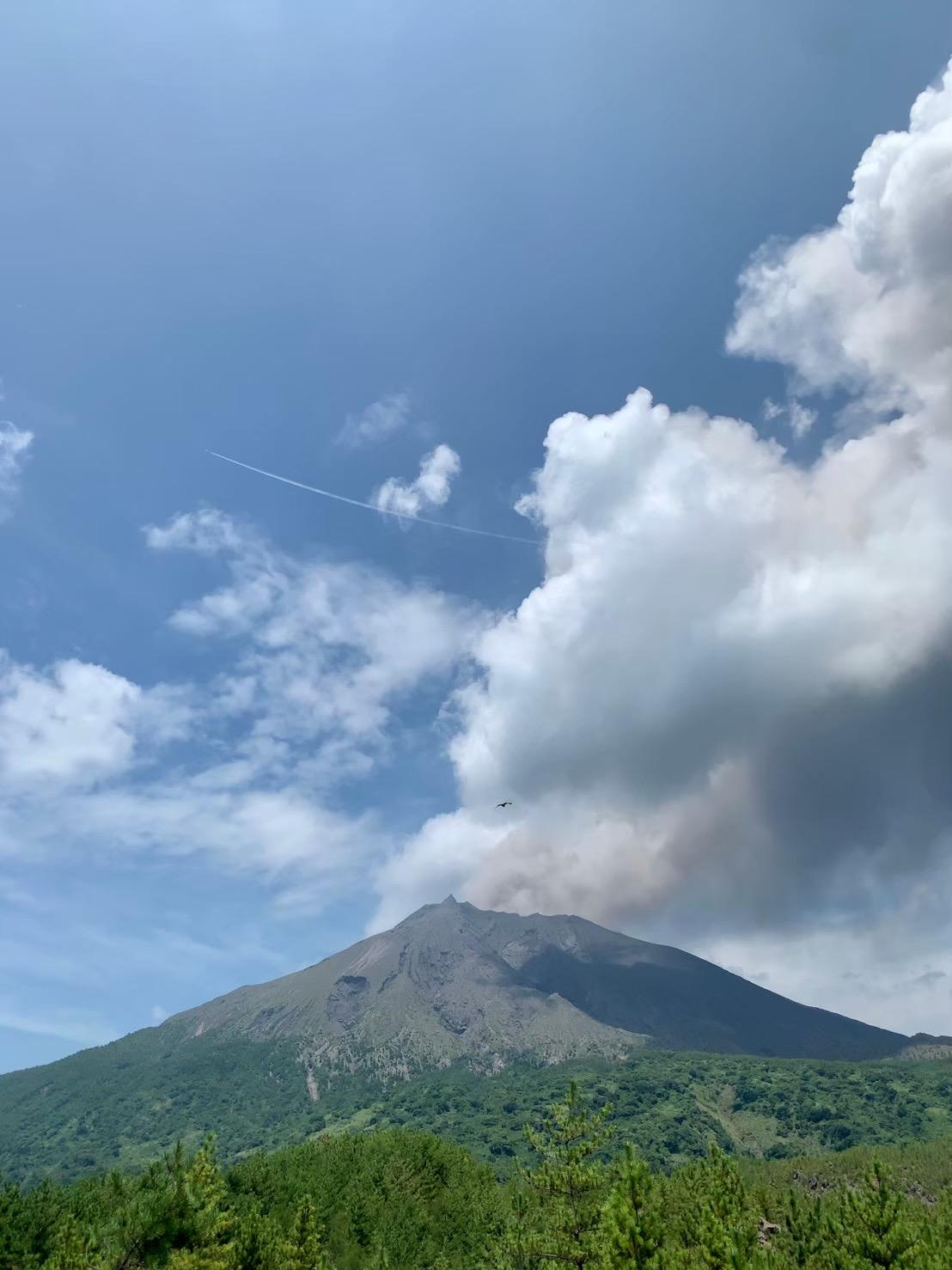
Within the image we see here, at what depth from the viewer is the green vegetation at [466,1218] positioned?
145 feet

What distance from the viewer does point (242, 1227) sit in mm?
70625

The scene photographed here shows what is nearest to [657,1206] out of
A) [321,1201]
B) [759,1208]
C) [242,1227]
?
[242,1227]

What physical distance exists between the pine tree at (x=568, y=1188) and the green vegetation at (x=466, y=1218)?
0.39 ft

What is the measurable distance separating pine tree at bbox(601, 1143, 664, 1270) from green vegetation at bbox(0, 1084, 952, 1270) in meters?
0.09

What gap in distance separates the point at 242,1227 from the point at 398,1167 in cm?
7413

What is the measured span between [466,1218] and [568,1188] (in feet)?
309

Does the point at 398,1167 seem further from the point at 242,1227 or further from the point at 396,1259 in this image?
the point at 242,1227

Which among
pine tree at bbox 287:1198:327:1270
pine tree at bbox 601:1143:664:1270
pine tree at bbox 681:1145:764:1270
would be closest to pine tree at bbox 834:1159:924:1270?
pine tree at bbox 681:1145:764:1270

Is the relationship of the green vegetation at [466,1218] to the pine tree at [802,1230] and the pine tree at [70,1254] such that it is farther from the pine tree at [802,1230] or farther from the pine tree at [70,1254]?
the pine tree at [802,1230]

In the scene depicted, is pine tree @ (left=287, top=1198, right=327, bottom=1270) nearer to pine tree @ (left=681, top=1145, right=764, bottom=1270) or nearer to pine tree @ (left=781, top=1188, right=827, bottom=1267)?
pine tree @ (left=681, top=1145, right=764, bottom=1270)

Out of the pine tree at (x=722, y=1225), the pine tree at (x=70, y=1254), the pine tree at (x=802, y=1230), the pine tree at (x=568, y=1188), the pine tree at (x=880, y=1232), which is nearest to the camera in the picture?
the pine tree at (x=722, y=1225)

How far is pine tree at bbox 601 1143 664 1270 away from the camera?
37938 mm

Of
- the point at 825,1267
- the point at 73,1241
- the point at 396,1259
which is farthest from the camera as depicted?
the point at 396,1259

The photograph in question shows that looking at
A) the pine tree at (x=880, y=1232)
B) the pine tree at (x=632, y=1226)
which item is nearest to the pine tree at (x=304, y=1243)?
the pine tree at (x=632, y=1226)
